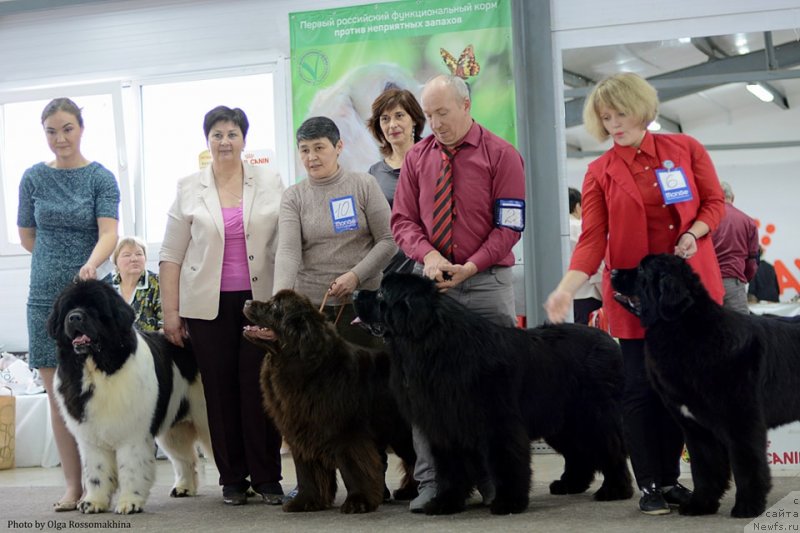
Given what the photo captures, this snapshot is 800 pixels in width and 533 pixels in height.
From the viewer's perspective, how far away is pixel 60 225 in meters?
4.74

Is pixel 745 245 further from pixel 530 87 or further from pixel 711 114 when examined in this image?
pixel 711 114

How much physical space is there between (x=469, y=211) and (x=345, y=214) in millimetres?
740

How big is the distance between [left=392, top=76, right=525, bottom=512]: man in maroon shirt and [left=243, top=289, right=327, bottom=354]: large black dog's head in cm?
54

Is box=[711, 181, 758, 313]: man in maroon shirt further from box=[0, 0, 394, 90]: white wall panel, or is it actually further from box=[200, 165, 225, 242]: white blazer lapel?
box=[0, 0, 394, 90]: white wall panel

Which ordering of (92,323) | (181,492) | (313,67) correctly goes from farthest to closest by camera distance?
(313,67) < (181,492) < (92,323)

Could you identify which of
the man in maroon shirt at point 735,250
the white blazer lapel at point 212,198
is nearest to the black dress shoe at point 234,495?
the white blazer lapel at point 212,198

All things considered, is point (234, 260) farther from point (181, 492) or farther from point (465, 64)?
point (465, 64)

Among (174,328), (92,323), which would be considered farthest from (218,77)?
(92,323)

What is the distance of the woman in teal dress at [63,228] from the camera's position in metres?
4.68

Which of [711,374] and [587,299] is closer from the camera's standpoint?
[711,374]

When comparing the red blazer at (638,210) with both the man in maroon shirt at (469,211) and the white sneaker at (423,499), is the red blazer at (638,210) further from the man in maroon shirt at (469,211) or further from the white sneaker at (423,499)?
the white sneaker at (423,499)

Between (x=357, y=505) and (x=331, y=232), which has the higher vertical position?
(x=331, y=232)

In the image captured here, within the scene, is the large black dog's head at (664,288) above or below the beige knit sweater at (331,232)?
below

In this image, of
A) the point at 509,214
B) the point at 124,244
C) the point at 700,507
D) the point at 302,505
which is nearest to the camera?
the point at 700,507
